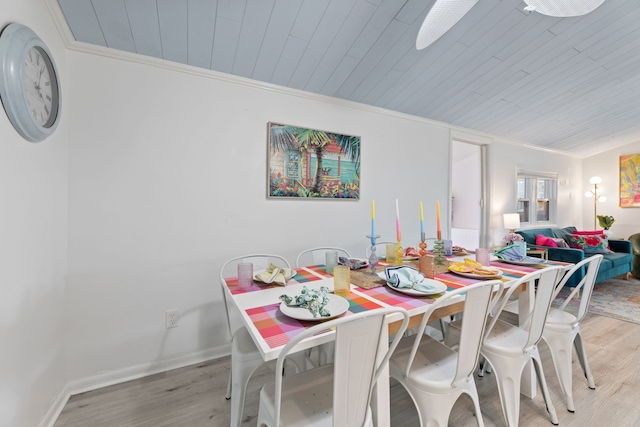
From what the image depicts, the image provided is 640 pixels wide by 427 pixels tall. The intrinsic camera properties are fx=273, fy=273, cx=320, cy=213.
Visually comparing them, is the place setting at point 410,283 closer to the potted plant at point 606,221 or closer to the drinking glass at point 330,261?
the drinking glass at point 330,261

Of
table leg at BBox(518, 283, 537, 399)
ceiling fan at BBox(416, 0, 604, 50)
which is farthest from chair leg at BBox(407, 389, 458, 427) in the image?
ceiling fan at BBox(416, 0, 604, 50)

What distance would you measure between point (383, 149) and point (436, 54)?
0.96 m

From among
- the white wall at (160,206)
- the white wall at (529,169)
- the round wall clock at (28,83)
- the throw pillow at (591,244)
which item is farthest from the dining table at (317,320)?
the throw pillow at (591,244)

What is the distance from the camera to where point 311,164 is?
94.0 inches

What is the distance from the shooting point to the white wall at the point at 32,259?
3.43 feet

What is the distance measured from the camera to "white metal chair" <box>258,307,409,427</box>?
79cm

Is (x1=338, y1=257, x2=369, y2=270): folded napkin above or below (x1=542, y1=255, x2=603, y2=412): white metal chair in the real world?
above

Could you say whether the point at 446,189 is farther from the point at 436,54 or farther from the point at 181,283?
the point at 181,283

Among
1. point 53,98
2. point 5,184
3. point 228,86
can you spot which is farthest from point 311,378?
point 228,86

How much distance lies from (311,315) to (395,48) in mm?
1937

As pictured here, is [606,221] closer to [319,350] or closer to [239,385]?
[319,350]

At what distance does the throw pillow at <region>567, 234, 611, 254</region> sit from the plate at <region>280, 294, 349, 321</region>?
467 cm

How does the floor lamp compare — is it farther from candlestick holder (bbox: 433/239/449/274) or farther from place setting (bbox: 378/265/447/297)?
place setting (bbox: 378/265/447/297)

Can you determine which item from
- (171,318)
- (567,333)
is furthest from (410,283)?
(171,318)
